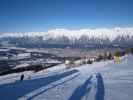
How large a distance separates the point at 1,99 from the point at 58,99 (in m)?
3.72

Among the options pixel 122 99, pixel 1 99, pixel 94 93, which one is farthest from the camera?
pixel 94 93

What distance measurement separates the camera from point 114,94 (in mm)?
12609

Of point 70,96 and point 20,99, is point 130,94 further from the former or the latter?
point 20,99

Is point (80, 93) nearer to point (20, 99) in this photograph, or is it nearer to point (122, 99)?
point (122, 99)

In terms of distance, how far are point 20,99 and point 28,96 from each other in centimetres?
77

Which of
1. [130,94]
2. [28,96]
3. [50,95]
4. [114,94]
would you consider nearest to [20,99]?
[28,96]

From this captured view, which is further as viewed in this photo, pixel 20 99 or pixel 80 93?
pixel 80 93

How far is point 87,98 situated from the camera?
38.7ft

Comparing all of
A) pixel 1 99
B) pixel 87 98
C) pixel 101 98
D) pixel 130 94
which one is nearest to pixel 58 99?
pixel 87 98

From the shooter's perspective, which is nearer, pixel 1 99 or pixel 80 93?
pixel 1 99

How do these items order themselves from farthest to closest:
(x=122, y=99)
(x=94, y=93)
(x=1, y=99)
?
(x=94, y=93), (x=1, y=99), (x=122, y=99)

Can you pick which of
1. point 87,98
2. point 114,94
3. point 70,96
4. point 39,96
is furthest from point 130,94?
point 39,96

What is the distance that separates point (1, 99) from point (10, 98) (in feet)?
1.81

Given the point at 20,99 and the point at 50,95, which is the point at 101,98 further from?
the point at 20,99
